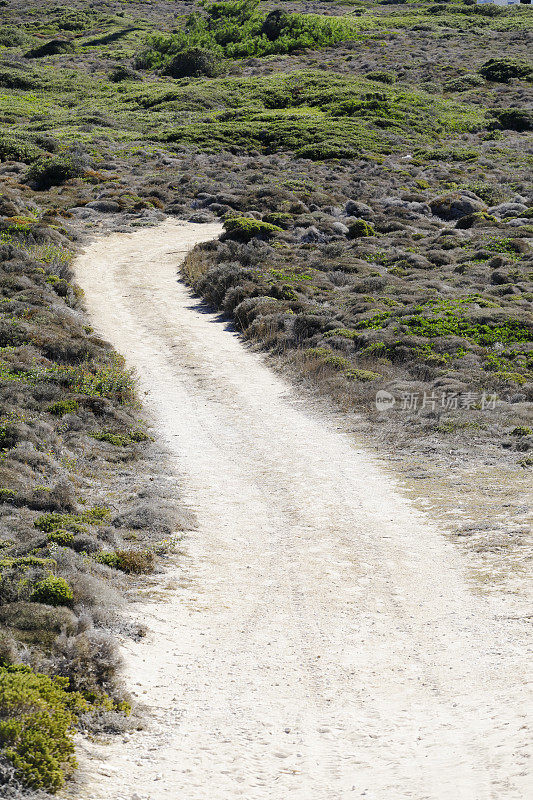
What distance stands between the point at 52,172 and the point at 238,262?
1981 centimetres

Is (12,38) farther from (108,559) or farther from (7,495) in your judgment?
(108,559)

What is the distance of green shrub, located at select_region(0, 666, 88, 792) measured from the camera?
5.11m

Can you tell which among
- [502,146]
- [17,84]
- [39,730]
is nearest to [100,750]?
[39,730]

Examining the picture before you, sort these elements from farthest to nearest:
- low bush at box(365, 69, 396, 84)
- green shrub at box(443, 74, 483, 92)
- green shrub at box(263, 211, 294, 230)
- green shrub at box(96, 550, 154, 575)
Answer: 1. green shrub at box(443, 74, 483, 92)
2. low bush at box(365, 69, 396, 84)
3. green shrub at box(263, 211, 294, 230)
4. green shrub at box(96, 550, 154, 575)

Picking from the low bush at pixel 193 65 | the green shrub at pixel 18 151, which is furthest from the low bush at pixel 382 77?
the green shrub at pixel 18 151

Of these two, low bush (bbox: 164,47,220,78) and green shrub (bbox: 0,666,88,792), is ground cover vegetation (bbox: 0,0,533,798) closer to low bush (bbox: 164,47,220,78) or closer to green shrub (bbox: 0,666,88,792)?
green shrub (bbox: 0,666,88,792)

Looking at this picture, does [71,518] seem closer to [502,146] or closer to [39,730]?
[39,730]

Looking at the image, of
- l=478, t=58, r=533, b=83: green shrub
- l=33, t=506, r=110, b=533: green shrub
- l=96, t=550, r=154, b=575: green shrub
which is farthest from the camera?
l=478, t=58, r=533, b=83: green shrub

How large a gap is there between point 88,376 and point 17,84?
222 ft

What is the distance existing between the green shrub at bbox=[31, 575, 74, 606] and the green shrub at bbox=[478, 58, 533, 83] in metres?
77.2

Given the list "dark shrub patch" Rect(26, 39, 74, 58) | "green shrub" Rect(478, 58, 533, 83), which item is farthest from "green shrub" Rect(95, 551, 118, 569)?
"dark shrub patch" Rect(26, 39, 74, 58)

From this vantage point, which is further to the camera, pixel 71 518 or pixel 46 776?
pixel 71 518

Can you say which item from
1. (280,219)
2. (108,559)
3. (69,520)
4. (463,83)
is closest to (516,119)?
(463,83)

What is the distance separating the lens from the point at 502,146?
54.8 metres
